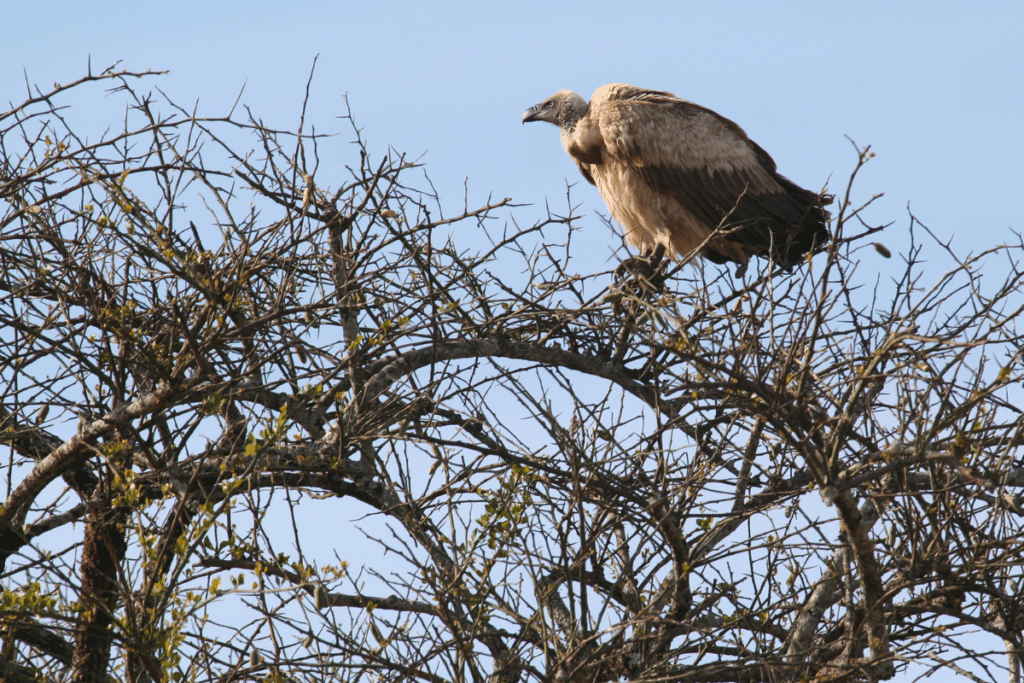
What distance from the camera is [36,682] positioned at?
11.8 feet

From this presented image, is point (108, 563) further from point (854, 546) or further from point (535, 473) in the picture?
point (854, 546)

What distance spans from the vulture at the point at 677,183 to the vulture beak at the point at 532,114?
590 millimetres

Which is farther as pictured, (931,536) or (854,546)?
Answer: (931,536)

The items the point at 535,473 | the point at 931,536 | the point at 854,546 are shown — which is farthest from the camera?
the point at 535,473

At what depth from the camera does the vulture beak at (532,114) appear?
788 cm

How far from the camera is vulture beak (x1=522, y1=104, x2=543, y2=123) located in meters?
7.88

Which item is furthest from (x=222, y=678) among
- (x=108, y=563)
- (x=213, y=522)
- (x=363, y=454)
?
(x=108, y=563)

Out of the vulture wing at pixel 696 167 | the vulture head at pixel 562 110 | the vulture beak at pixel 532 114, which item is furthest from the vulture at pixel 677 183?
the vulture beak at pixel 532 114

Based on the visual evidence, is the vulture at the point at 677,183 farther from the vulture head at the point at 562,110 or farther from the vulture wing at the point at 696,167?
the vulture head at the point at 562,110

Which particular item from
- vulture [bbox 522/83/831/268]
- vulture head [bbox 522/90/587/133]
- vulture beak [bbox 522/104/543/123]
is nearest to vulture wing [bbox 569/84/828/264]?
vulture [bbox 522/83/831/268]

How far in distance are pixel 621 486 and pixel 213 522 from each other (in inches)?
65.4

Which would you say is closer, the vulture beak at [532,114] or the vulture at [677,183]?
the vulture at [677,183]

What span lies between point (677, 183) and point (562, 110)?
49.0 inches

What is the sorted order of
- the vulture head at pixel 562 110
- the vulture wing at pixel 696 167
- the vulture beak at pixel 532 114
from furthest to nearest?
the vulture beak at pixel 532 114 < the vulture head at pixel 562 110 < the vulture wing at pixel 696 167
